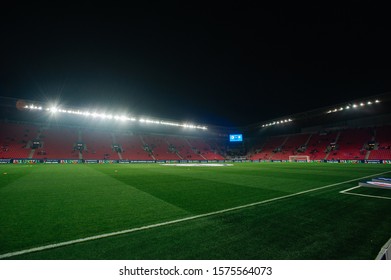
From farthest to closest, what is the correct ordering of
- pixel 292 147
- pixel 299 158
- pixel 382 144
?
pixel 292 147, pixel 299 158, pixel 382 144

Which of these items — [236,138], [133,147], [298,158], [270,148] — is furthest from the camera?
[236,138]

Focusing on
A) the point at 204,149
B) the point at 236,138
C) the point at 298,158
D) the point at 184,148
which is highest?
the point at 236,138

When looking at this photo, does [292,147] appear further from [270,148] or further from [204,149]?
[204,149]

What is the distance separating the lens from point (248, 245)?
290 cm

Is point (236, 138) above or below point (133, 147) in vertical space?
above

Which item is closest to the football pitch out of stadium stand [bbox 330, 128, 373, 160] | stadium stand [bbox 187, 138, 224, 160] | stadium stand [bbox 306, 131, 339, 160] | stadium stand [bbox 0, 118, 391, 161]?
stadium stand [bbox 0, 118, 391, 161]

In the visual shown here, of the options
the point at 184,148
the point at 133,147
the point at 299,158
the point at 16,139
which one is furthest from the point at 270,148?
the point at 16,139

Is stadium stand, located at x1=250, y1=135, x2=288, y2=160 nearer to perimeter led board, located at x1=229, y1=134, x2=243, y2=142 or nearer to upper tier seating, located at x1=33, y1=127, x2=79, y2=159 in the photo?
perimeter led board, located at x1=229, y1=134, x2=243, y2=142

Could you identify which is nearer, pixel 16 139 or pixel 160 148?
pixel 16 139

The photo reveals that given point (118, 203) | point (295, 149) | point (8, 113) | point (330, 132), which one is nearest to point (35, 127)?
point (8, 113)

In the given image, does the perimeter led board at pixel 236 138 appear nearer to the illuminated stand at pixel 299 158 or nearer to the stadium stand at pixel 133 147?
the illuminated stand at pixel 299 158

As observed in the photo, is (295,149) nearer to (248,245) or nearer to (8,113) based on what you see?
(248,245)

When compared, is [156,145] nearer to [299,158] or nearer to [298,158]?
[298,158]

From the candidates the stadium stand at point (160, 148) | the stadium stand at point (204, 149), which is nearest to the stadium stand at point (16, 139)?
the stadium stand at point (160, 148)
